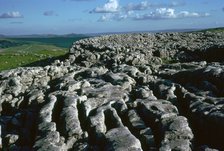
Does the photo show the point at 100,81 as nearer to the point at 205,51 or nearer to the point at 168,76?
the point at 168,76

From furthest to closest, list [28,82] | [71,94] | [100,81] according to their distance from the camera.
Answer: [28,82] → [100,81] → [71,94]

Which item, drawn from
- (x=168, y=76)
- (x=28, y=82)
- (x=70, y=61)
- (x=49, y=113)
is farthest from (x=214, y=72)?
(x=70, y=61)

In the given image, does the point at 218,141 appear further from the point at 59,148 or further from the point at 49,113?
the point at 49,113

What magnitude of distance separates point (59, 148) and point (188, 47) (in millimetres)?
49309

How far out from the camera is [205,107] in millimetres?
28891

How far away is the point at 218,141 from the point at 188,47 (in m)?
46.5

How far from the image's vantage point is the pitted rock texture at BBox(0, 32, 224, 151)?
25.6 m

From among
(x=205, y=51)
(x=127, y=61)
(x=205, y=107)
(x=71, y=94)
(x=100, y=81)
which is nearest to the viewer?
(x=205, y=107)

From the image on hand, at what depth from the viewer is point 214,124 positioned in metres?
26.0

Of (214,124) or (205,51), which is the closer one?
(214,124)

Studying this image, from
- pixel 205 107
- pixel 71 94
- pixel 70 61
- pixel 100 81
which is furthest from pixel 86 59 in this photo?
pixel 205 107

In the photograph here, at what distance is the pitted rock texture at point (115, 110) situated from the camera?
1006 inches

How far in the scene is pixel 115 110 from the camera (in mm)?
31141

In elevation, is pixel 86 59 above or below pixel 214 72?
below
